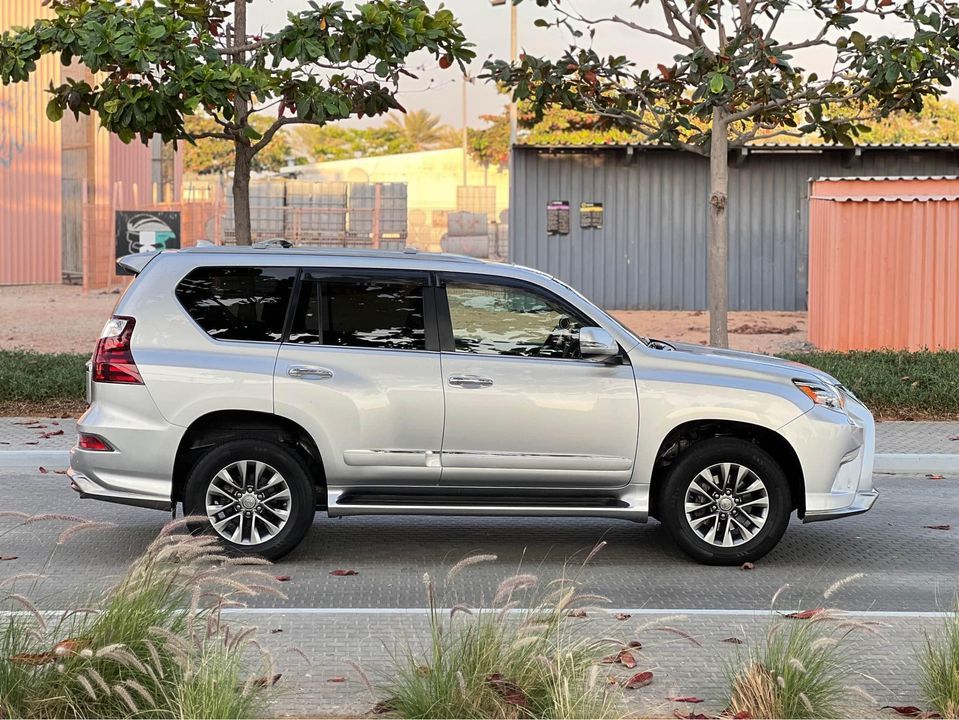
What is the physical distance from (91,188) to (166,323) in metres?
36.7

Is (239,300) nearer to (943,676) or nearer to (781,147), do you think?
(943,676)

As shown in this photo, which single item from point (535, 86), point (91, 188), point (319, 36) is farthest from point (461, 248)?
point (319, 36)

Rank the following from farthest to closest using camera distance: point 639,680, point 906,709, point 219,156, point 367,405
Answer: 1. point 219,156
2. point 367,405
3. point 639,680
4. point 906,709

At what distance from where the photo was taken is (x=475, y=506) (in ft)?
27.3

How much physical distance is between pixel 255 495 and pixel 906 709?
162 inches

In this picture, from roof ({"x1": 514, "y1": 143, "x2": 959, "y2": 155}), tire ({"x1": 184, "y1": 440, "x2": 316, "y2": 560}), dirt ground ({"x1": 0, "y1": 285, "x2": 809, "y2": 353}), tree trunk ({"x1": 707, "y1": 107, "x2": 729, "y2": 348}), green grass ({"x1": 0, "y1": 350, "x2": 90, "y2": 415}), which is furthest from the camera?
roof ({"x1": 514, "y1": 143, "x2": 959, "y2": 155})

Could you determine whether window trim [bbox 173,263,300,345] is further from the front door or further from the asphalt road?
the asphalt road

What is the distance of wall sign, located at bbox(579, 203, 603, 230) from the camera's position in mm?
28281

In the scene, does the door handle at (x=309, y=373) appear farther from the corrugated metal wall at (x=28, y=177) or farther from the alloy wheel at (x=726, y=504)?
the corrugated metal wall at (x=28, y=177)

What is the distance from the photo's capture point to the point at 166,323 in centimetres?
834

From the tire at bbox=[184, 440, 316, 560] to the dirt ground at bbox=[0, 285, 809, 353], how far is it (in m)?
13.8

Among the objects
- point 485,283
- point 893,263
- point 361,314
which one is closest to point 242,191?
point 361,314

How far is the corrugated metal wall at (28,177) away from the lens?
39.2 metres

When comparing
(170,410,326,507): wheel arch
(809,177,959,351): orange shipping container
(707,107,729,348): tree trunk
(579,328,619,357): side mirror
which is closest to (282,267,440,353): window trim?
(170,410,326,507): wheel arch
